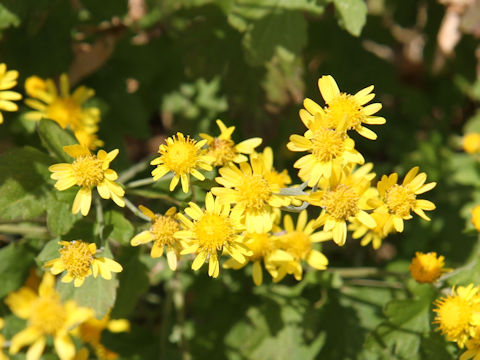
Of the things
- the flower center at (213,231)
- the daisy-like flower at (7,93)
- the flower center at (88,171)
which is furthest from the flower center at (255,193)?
the daisy-like flower at (7,93)

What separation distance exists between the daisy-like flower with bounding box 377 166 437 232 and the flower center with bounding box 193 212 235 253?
2.37 ft

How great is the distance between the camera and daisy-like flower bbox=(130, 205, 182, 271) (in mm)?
2455

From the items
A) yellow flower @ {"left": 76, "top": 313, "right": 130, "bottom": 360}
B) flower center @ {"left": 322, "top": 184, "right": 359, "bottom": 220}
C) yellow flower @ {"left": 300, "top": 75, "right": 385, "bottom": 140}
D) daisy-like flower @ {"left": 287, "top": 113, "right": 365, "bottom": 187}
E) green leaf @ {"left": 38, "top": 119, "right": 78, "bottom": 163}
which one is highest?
yellow flower @ {"left": 300, "top": 75, "right": 385, "bottom": 140}

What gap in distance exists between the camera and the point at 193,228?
2410mm

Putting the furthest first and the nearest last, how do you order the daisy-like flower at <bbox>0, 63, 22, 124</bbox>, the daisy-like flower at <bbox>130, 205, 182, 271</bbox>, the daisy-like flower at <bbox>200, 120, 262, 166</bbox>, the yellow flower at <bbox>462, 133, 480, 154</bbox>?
the yellow flower at <bbox>462, 133, 480, 154</bbox> < the daisy-like flower at <bbox>0, 63, 22, 124</bbox> < the daisy-like flower at <bbox>200, 120, 262, 166</bbox> < the daisy-like flower at <bbox>130, 205, 182, 271</bbox>

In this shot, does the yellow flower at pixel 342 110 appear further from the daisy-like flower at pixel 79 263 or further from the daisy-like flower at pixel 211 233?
the daisy-like flower at pixel 79 263

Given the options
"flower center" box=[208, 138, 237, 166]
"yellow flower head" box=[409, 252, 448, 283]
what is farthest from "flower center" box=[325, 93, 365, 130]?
"yellow flower head" box=[409, 252, 448, 283]

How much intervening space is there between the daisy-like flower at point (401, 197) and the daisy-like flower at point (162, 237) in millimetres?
948

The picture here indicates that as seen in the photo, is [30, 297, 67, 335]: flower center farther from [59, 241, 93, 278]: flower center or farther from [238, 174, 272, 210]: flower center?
[238, 174, 272, 210]: flower center

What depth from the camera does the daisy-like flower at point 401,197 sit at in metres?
2.53

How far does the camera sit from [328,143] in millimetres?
2416

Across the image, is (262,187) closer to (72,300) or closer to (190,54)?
(72,300)

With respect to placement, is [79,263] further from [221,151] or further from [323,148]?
[323,148]

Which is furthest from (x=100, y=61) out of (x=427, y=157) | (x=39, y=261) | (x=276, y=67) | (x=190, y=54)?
(x=427, y=157)
